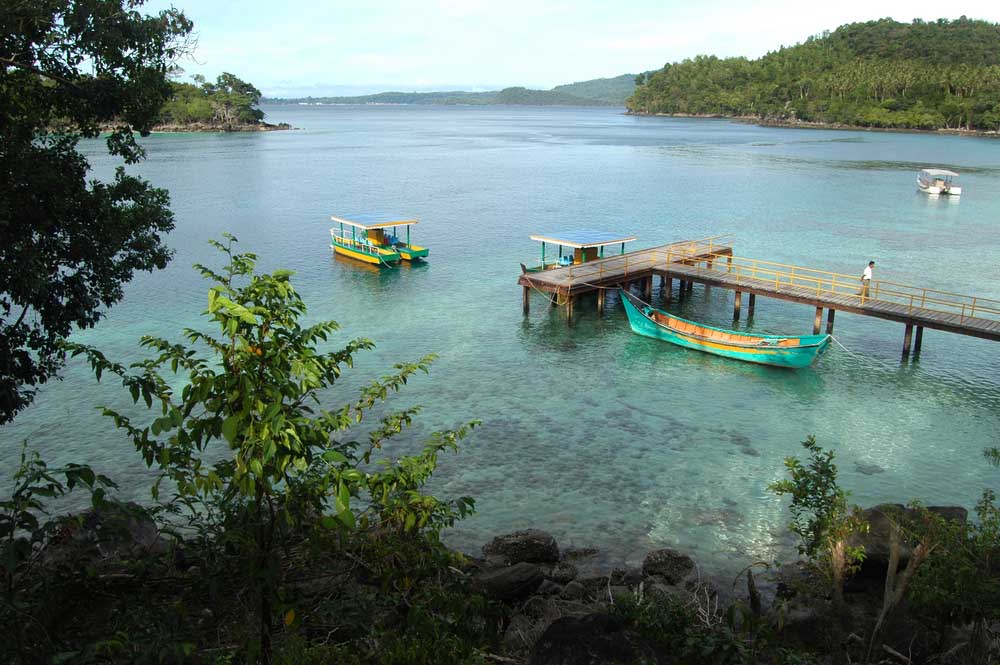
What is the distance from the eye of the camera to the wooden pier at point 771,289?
28.9m

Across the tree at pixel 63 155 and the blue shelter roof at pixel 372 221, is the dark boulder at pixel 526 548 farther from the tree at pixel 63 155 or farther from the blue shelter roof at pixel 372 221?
the blue shelter roof at pixel 372 221

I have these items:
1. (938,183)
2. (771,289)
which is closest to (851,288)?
(771,289)

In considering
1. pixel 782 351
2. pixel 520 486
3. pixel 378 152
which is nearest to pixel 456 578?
pixel 520 486

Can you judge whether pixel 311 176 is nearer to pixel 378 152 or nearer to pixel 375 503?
pixel 378 152

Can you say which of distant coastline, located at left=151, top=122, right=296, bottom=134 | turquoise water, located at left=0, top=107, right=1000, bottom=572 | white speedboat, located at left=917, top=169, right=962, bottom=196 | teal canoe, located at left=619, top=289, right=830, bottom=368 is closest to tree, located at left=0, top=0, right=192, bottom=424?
turquoise water, located at left=0, top=107, right=1000, bottom=572

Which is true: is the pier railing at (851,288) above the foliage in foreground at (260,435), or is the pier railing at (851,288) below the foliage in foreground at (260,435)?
below

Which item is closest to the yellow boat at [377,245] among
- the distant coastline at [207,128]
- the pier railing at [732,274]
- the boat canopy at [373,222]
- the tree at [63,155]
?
the boat canopy at [373,222]

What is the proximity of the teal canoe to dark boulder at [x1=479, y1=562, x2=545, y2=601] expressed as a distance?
17.7 metres

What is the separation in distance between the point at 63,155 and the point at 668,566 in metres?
14.0

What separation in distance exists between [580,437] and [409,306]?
54.9 feet

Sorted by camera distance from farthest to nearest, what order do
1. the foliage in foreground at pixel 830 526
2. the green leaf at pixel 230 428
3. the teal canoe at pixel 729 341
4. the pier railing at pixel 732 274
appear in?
the pier railing at pixel 732 274
the teal canoe at pixel 729 341
the foliage in foreground at pixel 830 526
the green leaf at pixel 230 428

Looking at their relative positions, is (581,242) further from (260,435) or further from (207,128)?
(207,128)

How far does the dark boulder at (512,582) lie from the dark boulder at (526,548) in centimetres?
199

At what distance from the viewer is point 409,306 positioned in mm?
37875
